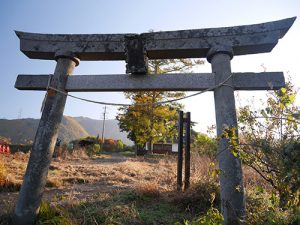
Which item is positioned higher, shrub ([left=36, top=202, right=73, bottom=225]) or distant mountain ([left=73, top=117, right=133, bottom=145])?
distant mountain ([left=73, top=117, right=133, bottom=145])

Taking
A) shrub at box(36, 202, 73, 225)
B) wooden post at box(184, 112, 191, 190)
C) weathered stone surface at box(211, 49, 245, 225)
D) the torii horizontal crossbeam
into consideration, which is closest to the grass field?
shrub at box(36, 202, 73, 225)

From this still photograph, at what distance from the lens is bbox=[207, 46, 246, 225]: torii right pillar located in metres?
2.82

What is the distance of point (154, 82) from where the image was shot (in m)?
3.49

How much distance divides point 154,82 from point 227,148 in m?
1.43

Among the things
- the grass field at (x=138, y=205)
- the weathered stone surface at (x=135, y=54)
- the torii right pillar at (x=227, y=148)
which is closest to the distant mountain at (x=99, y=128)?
the grass field at (x=138, y=205)

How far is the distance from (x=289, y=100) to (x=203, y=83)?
1.38m

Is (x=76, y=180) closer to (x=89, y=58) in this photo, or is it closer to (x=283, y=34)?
(x=89, y=58)

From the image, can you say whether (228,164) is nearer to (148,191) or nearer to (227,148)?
(227,148)

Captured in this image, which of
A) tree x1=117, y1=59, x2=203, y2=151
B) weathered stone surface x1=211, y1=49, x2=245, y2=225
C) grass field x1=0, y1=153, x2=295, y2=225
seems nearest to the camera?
weathered stone surface x1=211, y1=49, x2=245, y2=225

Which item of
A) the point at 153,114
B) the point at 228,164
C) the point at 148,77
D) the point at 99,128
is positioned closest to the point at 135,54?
the point at 148,77

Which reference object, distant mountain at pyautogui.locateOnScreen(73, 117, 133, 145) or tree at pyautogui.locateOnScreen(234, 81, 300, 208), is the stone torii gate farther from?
distant mountain at pyautogui.locateOnScreen(73, 117, 133, 145)

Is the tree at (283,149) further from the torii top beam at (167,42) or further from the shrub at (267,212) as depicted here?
the torii top beam at (167,42)

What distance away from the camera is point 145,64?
11.6 feet

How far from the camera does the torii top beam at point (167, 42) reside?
328 cm
